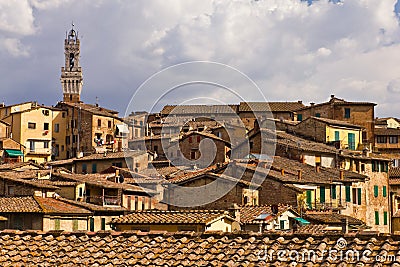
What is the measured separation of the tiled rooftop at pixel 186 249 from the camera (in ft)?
31.6

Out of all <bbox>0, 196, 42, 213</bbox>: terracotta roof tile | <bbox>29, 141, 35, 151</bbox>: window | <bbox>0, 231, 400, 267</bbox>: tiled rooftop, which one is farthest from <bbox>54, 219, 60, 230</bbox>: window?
<bbox>29, 141, 35, 151</bbox>: window

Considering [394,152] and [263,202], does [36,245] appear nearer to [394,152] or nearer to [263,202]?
[263,202]

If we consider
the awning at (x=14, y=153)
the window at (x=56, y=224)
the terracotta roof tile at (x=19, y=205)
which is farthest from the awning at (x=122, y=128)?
the window at (x=56, y=224)

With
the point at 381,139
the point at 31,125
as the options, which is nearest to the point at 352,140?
the point at 381,139

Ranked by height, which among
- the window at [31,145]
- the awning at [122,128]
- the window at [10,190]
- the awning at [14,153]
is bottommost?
the window at [10,190]

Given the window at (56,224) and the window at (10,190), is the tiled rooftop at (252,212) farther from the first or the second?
the window at (10,190)

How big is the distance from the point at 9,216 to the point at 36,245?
18.0 m

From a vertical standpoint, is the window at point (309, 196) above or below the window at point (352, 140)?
below

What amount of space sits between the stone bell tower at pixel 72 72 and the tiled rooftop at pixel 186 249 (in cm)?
10334

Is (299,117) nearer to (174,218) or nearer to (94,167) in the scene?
(94,167)

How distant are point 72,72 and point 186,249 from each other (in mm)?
112153

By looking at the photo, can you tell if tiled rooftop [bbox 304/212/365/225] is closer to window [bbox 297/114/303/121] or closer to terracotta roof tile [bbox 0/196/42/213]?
terracotta roof tile [bbox 0/196/42/213]

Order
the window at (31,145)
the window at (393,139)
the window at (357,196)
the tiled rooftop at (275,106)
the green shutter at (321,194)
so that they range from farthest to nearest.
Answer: the tiled rooftop at (275,106) → the window at (31,145) → the window at (393,139) → the window at (357,196) → the green shutter at (321,194)

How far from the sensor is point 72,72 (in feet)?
394
